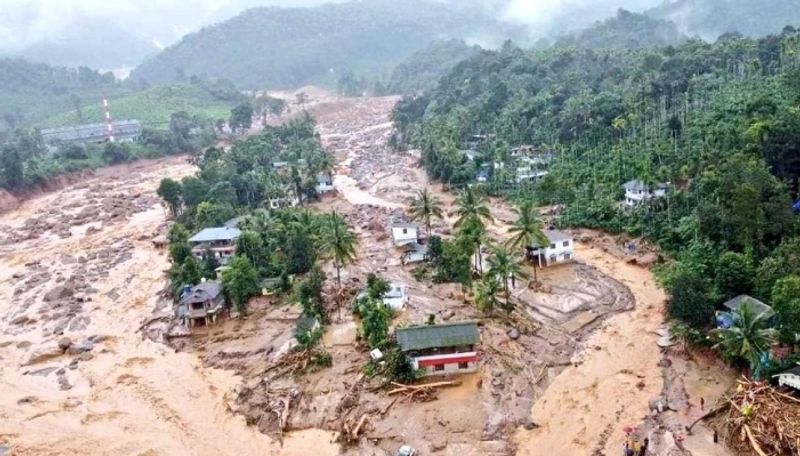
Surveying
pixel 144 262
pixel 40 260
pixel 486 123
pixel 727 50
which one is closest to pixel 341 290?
pixel 144 262

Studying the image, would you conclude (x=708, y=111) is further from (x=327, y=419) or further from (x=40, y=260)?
(x=40, y=260)

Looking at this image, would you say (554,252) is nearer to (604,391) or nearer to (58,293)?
(604,391)

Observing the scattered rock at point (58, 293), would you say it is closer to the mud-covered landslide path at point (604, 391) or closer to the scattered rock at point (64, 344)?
the scattered rock at point (64, 344)

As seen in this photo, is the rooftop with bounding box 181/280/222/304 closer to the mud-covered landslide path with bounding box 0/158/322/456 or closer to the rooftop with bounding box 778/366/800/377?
the mud-covered landslide path with bounding box 0/158/322/456

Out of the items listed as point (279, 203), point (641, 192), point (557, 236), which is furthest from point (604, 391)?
point (279, 203)

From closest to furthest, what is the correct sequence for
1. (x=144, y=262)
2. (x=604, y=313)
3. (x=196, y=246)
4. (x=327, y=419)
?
(x=327, y=419) < (x=604, y=313) < (x=196, y=246) < (x=144, y=262)

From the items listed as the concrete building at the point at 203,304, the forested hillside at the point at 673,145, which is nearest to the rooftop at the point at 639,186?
the forested hillside at the point at 673,145

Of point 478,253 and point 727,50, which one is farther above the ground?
point 727,50
